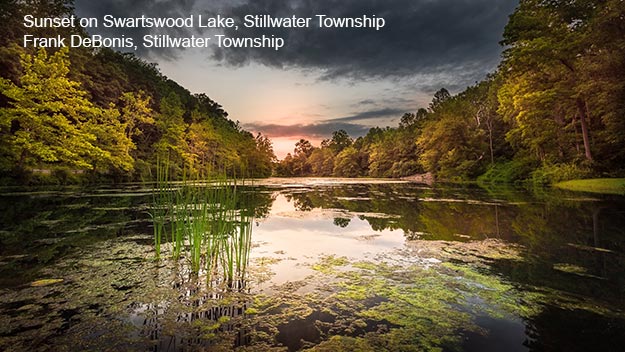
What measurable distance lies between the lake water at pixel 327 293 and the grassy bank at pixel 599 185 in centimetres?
1080

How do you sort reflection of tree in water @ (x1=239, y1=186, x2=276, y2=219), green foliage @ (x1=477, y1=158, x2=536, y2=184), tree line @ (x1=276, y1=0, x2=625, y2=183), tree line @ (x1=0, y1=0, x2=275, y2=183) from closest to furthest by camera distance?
reflection of tree in water @ (x1=239, y1=186, x2=276, y2=219) → tree line @ (x1=276, y1=0, x2=625, y2=183) → tree line @ (x1=0, y1=0, x2=275, y2=183) → green foliage @ (x1=477, y1=158, x2=536, y2=184)

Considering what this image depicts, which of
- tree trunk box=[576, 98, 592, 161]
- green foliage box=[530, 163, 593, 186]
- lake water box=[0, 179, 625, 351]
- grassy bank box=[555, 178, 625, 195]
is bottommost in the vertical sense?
lake water box=[0, 179, 625, 351]

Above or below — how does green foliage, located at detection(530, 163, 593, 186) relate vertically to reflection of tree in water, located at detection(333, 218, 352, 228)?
above

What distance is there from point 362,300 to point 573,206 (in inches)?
373

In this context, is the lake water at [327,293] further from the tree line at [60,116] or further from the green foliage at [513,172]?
the green foliage at [513,172]

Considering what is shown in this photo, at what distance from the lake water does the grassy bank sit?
1080 centimetres

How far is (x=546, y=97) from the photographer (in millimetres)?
17469

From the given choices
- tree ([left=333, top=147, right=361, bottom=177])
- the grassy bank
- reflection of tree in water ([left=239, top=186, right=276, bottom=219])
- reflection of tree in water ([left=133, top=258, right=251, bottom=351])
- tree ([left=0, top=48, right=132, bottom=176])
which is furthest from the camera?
tree ([left=333, top=147, right=361, bottom=177])

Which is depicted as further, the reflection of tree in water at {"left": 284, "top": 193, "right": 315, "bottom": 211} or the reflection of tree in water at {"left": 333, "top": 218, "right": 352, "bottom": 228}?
the reflection of tree in water at {"left": 284, "top": 193, "right": 315, "bottom": 211}

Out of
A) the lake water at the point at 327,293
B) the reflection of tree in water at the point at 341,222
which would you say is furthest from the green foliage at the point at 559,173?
the reflection of tree in water at the point at 341,222

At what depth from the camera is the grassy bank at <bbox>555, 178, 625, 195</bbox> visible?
13592 mm

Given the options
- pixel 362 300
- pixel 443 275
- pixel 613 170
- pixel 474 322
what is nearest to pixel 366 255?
pixel 443 275

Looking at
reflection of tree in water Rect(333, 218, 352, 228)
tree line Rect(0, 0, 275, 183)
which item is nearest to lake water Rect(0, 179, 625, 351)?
reflection of tree in water Rect(333, 218, 352, 228)

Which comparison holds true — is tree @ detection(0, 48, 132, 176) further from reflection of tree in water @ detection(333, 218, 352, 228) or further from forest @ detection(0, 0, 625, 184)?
reflection of tree in water @ detection(333, 218, 352, 228)
